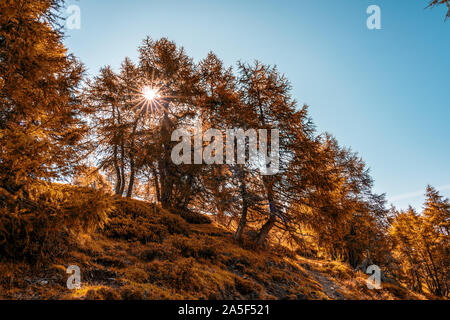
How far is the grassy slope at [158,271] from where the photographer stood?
4.49 meters

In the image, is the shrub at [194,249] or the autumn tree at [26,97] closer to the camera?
the autumn tree at [26,97]

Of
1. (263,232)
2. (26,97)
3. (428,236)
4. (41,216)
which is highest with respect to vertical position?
(26,97)

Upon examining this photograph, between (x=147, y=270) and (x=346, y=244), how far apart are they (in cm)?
1702

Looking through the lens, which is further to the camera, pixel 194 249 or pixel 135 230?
pixel 135 230

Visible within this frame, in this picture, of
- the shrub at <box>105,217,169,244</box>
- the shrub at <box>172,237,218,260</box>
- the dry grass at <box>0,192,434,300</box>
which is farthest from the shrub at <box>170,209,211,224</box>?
the shrub at <box>172,237,218,260</box>

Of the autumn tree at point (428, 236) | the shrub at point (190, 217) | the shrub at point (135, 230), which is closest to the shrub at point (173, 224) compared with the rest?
the shrub at point (135, 230)

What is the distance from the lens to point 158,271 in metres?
6.19

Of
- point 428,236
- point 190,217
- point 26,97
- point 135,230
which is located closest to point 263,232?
point 190,217

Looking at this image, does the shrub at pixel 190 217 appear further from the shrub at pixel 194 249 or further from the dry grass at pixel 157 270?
the shrub at pixel 194 249

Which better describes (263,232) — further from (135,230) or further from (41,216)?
(41,216)

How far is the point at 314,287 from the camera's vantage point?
28.7 feet

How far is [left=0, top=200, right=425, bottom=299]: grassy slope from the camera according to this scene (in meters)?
4.49

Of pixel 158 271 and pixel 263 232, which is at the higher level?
pixel 263 232
